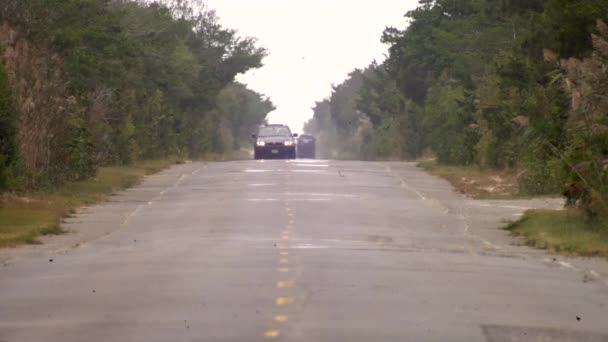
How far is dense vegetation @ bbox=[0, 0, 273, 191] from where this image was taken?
34969 millimetres

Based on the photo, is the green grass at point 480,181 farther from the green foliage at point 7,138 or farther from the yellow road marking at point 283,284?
the yellow road marking at point 283,284

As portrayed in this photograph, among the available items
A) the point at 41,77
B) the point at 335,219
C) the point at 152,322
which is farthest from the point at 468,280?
the point at 41,77

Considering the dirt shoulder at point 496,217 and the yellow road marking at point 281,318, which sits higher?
the yellow road marking at point 281,318

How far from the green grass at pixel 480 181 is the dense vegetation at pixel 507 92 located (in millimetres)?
550

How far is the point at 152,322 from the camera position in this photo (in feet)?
42.4

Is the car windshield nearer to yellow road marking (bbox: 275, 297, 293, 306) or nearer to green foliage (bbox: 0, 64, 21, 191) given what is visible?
green foliage (bbox: 0, 64, 21, 191)

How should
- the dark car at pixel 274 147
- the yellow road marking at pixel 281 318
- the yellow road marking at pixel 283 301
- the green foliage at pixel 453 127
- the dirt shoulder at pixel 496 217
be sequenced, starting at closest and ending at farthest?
the yellow road marking at pixel 281 318 → the yellow road marking at pixel 283 301 → the dirt shoulder at pixel 496 217 → the green foliage at pixel 453 127 → the dark car at pixel 274 147

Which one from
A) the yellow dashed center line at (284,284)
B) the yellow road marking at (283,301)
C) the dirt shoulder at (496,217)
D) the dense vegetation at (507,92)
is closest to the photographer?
the yellow road marking at (283,301)

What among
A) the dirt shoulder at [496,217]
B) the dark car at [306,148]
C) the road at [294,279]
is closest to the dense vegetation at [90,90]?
the road at [294,279]

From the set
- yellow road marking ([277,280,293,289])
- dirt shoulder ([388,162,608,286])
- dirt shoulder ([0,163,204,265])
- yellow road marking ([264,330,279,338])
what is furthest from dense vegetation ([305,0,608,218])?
yellow road marking ([264,330,279,338])

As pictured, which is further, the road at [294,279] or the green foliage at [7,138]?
the green foliage at [7,138]

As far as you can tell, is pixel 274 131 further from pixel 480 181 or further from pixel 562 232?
pixel 562 232

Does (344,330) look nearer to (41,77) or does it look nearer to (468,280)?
(468,280)

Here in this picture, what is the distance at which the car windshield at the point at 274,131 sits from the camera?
68.2 metres
